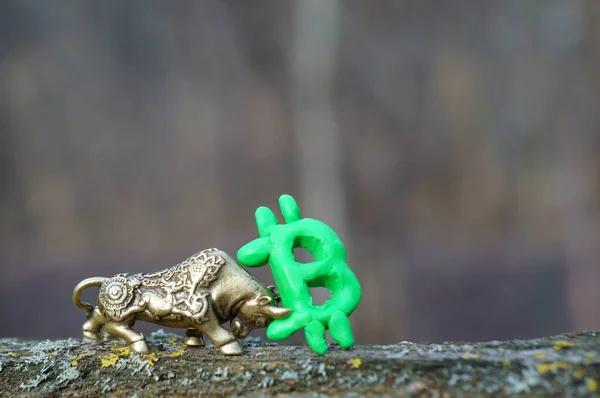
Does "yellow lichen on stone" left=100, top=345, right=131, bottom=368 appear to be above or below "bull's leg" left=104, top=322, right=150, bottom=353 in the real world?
below

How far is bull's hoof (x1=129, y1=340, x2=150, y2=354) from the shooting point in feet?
5.04

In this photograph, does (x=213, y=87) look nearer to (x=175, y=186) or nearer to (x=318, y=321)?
(x=175, y=186)

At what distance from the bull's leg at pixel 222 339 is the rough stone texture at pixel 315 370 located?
0.9 inches

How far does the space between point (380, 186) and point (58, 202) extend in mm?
2674

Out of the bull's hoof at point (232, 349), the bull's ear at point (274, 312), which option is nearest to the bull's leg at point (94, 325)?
the bull's hoof at point (232, 349)

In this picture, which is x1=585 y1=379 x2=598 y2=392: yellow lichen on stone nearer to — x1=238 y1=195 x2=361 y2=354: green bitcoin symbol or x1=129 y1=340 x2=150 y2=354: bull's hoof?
x1=238 y1=195 x2=361 y2=354: green bitcoin symbol

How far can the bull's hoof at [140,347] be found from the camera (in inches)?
60.4

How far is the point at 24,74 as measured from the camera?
453cm

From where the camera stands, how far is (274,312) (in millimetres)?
1507

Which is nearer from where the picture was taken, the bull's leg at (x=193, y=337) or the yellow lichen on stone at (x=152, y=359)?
the yellow lichen on stone at (x=152, y=359)

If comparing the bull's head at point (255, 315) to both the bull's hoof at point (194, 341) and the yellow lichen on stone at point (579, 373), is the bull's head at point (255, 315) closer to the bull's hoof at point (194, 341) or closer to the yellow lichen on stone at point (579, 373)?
the bull's hoof at point (194, 341)

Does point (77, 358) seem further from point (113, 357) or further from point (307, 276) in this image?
point (307, 276)

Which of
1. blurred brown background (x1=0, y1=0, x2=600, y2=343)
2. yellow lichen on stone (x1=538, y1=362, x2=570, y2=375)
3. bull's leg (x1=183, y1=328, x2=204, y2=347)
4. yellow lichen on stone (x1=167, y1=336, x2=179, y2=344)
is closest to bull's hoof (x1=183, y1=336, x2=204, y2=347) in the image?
bull's leg (x1=183, y1=328, x2=204, y2=347)

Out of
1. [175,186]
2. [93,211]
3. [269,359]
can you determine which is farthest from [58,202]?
[269,359]
